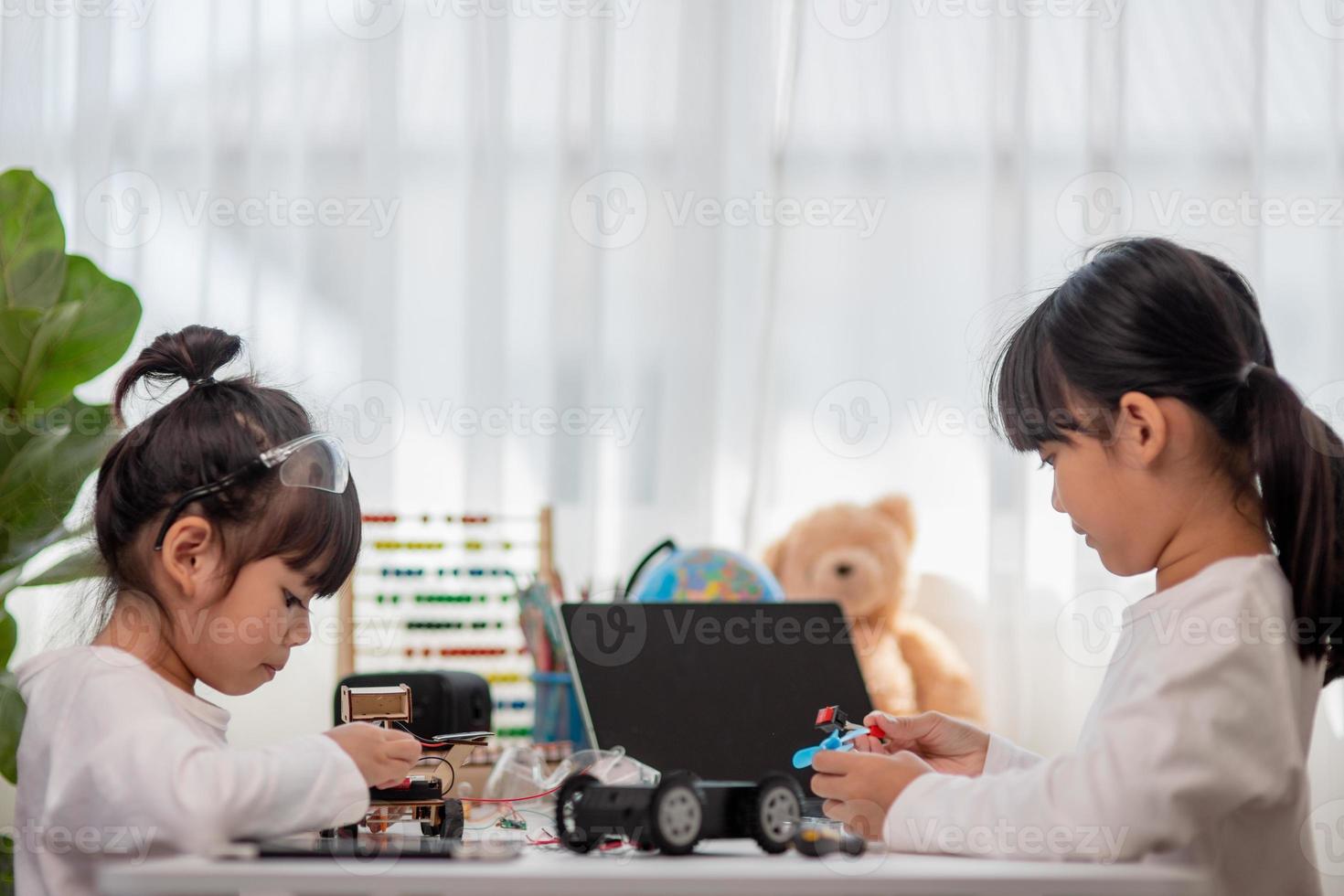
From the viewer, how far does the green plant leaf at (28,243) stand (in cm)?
154

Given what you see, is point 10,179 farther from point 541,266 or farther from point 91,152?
point 541,266

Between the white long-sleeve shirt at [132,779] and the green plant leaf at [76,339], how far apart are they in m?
0.73

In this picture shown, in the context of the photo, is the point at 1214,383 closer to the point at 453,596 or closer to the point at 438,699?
the point at 438,699

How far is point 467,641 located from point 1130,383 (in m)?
1.33

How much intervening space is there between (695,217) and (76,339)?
1007mm

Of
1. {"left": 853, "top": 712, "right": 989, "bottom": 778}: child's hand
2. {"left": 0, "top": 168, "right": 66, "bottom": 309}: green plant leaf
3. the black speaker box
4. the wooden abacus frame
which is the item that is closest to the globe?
the wooden abacus frame

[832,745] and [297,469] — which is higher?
[297,469]

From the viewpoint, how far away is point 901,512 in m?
1.94

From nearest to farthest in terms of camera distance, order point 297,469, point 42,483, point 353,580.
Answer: point 297,469
point 42,483
point 353,580

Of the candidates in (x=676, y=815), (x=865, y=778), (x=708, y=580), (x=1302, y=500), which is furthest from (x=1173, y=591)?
(x=708, y=580)

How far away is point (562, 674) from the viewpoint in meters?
1.58

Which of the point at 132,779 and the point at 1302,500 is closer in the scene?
the point at 132,779

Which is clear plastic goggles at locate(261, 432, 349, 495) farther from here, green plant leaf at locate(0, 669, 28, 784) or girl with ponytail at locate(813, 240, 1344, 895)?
green plant leaf at locate(0, 669, 28, 784)

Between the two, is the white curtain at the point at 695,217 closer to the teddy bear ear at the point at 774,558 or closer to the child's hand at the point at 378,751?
the teddy bear ear at the point at 774,558
